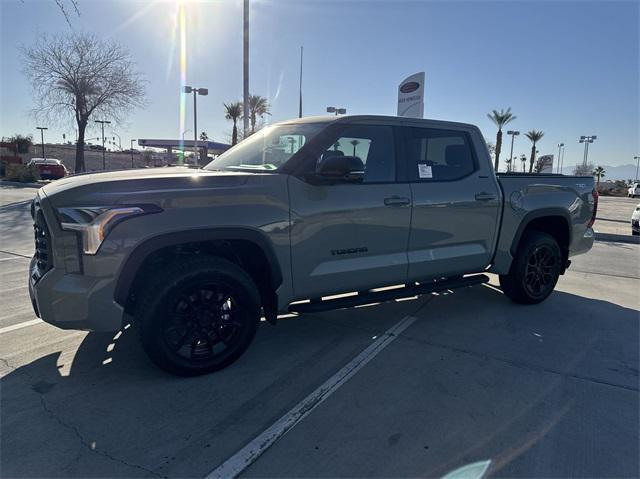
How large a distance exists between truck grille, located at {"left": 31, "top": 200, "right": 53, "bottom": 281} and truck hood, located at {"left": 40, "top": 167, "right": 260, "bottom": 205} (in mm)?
166

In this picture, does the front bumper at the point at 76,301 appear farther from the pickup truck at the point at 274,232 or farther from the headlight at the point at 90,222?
the headlight at the point at 90,222

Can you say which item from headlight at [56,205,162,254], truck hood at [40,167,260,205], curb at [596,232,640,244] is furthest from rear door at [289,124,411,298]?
curb at [596,232,640,244]

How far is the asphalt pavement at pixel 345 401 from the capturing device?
7.85 ft

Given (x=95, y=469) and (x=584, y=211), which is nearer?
(x=95, y=469)

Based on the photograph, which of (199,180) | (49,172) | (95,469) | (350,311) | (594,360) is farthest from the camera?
(49,172)

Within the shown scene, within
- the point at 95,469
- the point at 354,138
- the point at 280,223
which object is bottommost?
the point at 95,469

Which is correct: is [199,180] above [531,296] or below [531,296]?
above

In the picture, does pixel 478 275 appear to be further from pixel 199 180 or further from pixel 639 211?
pixel 639 211

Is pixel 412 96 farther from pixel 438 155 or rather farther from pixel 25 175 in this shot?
pixel 25 175

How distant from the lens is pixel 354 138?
3.97 m

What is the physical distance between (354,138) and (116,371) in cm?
274

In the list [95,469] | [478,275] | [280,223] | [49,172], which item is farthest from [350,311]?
[49,172]

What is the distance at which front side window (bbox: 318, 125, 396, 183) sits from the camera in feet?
12.7

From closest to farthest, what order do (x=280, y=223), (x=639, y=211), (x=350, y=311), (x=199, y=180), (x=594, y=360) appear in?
(x=199, y=180), (x=280, y=223), (x=594, y=360), (x=350, y=311), (x=639, y=211)
